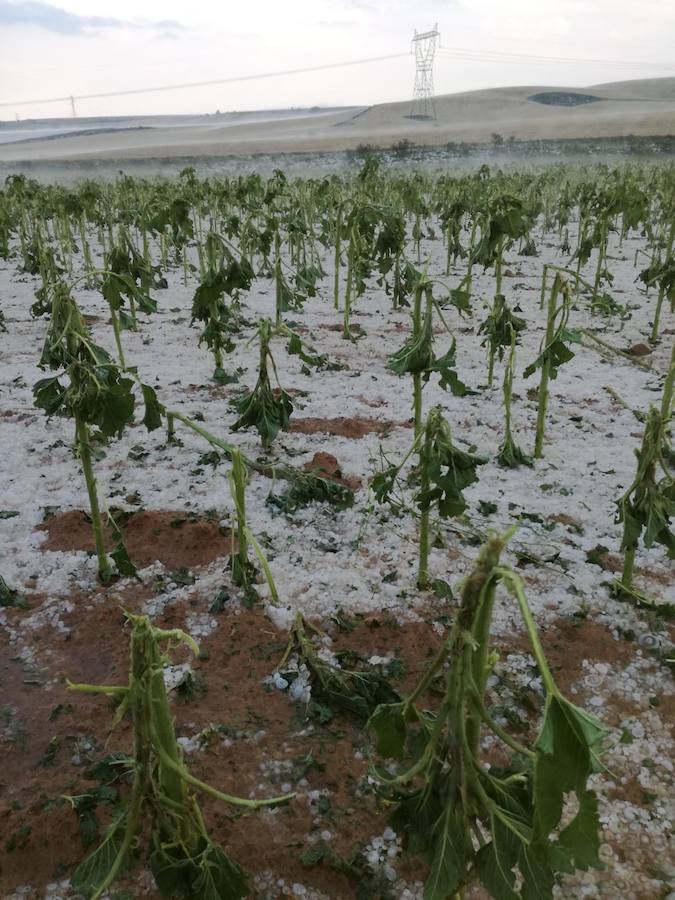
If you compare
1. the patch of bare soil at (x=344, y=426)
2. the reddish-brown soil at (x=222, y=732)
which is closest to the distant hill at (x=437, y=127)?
the patch of bare soil at (x=344, y=426)

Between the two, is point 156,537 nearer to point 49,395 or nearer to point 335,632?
point 49,395

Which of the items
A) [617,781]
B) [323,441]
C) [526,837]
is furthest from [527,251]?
[526,837]

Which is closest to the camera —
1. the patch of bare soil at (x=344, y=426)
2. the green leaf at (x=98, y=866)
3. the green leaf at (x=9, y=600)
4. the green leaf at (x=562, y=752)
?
the green leaf at (x=562, y=752)

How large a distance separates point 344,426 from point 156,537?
5.43 feet

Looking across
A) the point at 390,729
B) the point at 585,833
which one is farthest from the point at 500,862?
the point at 390,729

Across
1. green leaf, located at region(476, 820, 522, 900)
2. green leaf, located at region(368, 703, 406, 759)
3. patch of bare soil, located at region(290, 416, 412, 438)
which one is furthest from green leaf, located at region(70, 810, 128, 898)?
patch of bare soil, located at region(290, 416, 412, 438)

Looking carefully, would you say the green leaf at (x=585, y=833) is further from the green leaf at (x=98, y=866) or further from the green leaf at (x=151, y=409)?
the green leaf at (x=151, y=409)

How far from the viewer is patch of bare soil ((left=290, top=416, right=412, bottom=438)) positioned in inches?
173

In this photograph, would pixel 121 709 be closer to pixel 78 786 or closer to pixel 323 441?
pixel 78 786

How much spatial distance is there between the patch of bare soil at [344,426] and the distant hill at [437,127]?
48339mm

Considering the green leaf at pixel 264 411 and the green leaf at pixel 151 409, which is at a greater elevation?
the green leaf at pixel 151 409

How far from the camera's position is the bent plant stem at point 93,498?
2.58m

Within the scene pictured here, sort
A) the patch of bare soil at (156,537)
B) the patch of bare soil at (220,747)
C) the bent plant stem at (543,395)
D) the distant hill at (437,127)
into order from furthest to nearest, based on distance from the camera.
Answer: the distant hill at (437,127) → the bent plant stem at (543,395) → the patch of bare soil at (156,537) → the patch of bare soil at (220,747)

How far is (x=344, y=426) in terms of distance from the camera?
4.45 meters
